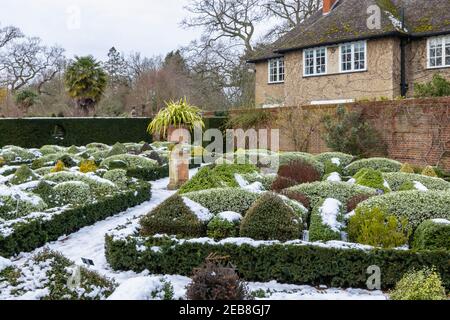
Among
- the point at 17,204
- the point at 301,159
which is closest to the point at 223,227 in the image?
the point at 17,204

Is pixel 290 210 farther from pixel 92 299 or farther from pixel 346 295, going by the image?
pixel 92 299

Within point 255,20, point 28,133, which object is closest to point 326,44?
point 255,20

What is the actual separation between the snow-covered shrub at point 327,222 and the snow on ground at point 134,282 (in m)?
0.90

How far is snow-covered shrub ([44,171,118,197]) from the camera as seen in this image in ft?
33.7

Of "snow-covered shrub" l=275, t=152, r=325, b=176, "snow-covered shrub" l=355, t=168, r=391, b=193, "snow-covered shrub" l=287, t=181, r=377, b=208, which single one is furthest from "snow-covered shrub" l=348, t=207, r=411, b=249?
"snow-covered shrub" l=275, t=152, r=325, b=176

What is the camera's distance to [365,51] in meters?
22.0

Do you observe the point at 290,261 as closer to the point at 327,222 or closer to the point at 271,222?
the point at 271,222

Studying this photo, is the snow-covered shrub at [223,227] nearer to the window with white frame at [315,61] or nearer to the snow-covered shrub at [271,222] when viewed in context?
the snow-covered shrub at [271,222]

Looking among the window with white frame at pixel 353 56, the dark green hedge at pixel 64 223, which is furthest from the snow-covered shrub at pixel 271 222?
the window with white frame at pixel 353 56

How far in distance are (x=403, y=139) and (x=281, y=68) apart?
11.8m

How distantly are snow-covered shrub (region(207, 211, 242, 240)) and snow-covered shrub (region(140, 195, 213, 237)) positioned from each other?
0.59 feet

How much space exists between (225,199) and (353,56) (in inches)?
668

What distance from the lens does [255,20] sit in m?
34.8
